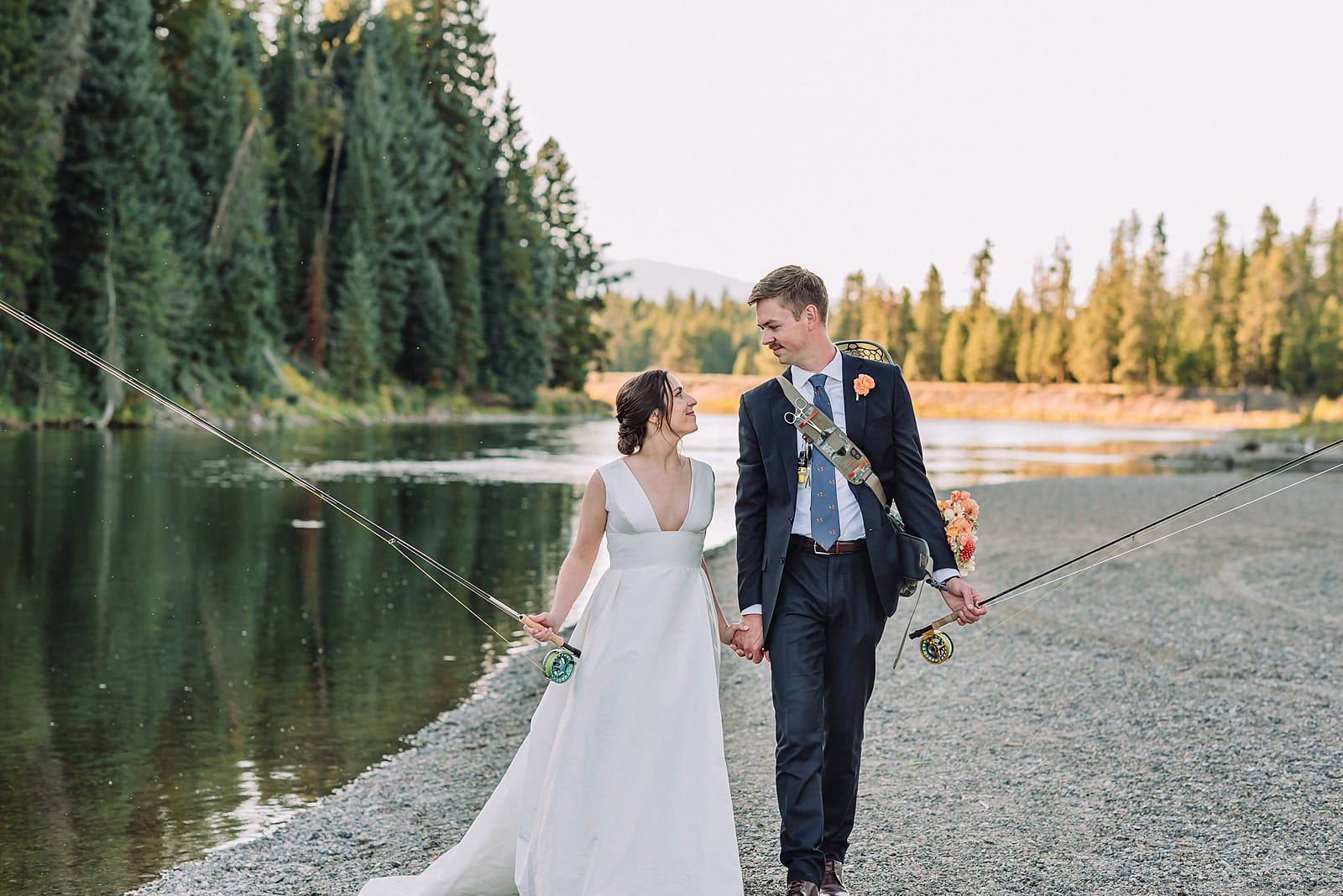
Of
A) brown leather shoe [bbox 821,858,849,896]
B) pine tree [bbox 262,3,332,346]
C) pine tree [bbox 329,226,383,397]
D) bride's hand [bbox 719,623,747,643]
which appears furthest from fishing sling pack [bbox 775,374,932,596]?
pine tree [bbox 262,3,332,346]

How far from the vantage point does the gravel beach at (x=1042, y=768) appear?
5.52 metres

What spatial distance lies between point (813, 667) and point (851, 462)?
72 centimetres

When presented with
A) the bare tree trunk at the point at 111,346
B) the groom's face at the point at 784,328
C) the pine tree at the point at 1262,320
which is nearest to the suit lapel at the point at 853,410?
the groom's face at the point at 784,328

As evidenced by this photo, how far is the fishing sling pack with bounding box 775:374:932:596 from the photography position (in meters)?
4.65

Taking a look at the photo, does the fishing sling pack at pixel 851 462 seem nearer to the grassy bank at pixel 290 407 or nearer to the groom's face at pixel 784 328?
the groom's face at pixel 784 328

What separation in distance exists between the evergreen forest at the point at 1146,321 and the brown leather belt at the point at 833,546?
82.6 m

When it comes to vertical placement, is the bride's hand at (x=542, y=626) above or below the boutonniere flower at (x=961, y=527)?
below

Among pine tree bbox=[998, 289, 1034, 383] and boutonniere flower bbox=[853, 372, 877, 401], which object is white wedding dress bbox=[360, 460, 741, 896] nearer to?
boutonniere flower bbox=[853, 372, 877, 401]

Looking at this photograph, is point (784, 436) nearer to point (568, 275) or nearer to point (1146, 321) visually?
point (568, 275)

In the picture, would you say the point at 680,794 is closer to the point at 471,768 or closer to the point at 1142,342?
the point at 471,768

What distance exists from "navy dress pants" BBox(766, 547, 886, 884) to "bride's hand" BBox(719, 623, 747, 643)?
108 millimetres

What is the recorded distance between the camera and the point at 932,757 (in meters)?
7.61

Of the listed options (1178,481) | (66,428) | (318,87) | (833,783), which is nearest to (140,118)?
(66,428)

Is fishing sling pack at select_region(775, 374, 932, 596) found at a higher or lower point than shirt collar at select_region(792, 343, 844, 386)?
lower
